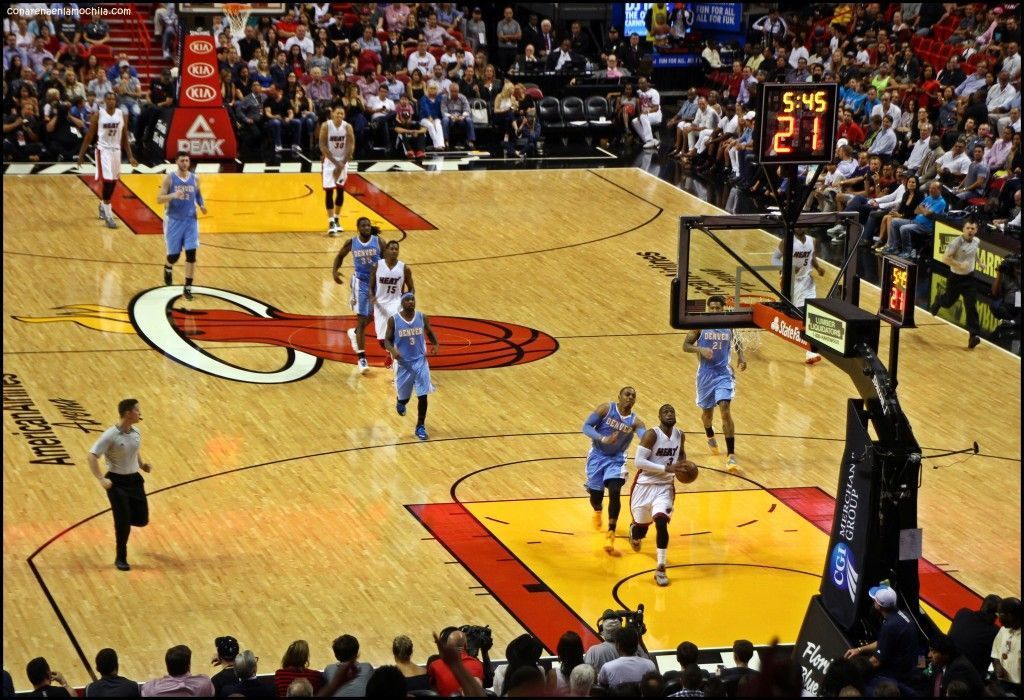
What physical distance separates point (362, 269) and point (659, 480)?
5.67 m

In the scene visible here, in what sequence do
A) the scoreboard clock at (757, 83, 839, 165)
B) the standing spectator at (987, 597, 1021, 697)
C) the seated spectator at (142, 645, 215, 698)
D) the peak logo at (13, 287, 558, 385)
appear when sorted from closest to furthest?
the seated spectator at (142, 645, 215, 698) < the standing spectator at (987, 597, 1021, 697) < the scoreboard clock at (757, 83, 839, 165) < the peak logo at (13, 287, 558, 385)

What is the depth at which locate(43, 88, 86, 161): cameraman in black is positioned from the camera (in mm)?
26531

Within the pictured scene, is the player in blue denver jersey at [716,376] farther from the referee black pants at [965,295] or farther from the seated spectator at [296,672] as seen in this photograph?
the seated spectator at [296,672]

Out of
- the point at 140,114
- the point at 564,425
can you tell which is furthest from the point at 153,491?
the point at 140,114

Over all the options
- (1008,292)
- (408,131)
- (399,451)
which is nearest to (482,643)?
(399,451)

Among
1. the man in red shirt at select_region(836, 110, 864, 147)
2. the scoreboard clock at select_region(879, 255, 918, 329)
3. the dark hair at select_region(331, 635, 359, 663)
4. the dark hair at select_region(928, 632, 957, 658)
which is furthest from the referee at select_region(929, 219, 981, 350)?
the dark hair at select_region(331, 635, 359, 663)

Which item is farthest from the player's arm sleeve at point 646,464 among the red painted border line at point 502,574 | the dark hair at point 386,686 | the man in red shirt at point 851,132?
the man in red shirt at point 851,132

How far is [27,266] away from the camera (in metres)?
20.5

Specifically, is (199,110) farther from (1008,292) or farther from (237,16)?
(1008,292)

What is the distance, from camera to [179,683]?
8.78m

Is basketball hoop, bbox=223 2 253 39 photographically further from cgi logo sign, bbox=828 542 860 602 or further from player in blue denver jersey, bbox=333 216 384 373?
cgi logo sign, bbox=828 542 860 602

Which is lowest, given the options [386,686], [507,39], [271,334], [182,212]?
[271,334]

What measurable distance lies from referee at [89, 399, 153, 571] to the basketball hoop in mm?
20365

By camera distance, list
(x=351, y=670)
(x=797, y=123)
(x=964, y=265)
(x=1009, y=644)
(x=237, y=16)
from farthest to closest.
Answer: (x=237, y=16) < (x=964, y=265) < (x=797, y=123) < (x=1009, y=644) < (x=351, y=670)
